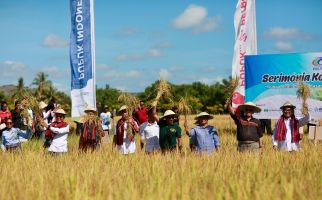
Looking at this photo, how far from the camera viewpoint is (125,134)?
8.90 m

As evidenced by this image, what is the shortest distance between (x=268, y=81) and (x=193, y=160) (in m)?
10.2

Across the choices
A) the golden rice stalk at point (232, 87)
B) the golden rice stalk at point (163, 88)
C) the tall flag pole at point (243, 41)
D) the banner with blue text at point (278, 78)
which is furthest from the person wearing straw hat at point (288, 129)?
the tall flag pole at point (243, 41)

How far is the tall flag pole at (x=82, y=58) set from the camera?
1346cm

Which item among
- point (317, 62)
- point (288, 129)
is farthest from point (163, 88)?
point (317, 62)

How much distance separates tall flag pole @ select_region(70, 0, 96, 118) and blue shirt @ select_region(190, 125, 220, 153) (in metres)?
5.59

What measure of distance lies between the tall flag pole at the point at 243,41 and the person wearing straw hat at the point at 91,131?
8.53 meters

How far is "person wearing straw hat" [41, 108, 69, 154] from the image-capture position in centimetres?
860

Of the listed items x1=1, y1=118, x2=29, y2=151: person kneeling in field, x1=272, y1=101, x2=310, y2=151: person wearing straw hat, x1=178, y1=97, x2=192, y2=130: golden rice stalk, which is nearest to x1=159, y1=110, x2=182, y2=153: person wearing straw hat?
x1=178, y1=97, x2=192, y2=130: golden rice stalk

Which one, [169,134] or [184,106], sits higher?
[184,106]

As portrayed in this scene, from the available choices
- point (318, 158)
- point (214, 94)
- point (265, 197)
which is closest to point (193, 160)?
point (318, 158)

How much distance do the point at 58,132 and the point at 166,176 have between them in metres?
3.15

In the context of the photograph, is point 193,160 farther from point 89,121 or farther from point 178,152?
point 89,121

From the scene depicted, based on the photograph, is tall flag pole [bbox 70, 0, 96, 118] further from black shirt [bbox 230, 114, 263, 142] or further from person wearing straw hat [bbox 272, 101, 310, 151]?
person wearing straw hat [bbox 272, 101, 310, 151]

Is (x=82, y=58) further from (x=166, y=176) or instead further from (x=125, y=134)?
(x=166, y=176)
